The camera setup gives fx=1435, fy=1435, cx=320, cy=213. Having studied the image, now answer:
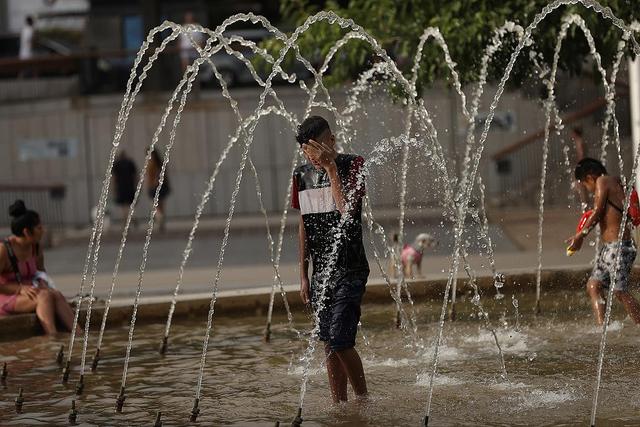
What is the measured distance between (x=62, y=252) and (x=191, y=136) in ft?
20.5

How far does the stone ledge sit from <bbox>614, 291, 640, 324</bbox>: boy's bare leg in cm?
161

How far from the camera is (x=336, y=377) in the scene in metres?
7.41

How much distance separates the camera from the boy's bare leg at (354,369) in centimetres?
727

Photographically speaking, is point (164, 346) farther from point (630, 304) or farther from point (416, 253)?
point (630, 304)

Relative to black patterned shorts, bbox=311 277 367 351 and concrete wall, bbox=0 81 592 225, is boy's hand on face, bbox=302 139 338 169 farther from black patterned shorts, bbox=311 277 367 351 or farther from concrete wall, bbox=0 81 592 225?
concrete wall, bbox=0 81 592 225

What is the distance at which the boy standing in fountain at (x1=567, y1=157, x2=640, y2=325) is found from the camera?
31.1 ft

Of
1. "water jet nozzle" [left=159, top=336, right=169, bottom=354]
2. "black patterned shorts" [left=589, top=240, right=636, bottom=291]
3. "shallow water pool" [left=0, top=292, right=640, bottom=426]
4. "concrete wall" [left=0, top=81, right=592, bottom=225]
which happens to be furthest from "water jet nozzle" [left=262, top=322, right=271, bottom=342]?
"concrete wall" [left=0, top=81, right=592, bottom=225]

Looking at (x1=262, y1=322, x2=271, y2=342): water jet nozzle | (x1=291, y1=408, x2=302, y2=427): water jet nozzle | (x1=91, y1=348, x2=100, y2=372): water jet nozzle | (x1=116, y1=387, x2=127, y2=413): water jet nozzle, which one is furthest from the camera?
(x1=262, y1=322, x2=271, y2=342): water jet nozzle

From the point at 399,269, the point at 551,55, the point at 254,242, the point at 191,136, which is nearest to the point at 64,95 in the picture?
the point at 191,136

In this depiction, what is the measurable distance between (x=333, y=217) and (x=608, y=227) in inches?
119

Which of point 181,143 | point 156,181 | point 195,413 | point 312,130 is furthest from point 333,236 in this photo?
point 181,143

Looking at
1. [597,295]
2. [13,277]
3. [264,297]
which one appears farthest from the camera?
[264,297]

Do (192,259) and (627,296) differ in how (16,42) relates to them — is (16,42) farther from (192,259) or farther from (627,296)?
(627,296)

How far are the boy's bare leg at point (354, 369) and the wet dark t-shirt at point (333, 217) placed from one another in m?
0.39
